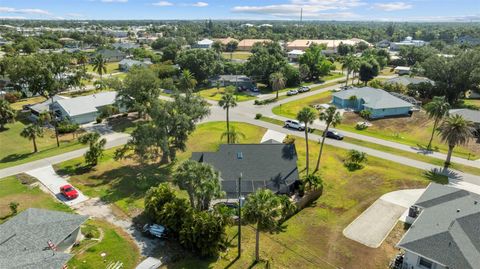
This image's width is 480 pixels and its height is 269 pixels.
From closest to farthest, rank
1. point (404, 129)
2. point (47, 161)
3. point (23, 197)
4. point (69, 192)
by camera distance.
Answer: point (69, 192)
point (23, 197)
point (47, 161)
point (404, 129)

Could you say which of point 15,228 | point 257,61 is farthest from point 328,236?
point 257,61

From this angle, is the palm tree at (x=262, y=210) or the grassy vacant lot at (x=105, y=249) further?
the grassy vacant lot at (x=105, y=249)

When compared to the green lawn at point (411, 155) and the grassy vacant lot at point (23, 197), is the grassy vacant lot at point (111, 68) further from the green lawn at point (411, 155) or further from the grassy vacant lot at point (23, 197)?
the green lawn at point (411, 155)

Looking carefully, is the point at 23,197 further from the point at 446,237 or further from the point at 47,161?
the point at 446,237

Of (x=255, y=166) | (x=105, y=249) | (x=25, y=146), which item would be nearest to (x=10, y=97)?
(x=25, y=146)

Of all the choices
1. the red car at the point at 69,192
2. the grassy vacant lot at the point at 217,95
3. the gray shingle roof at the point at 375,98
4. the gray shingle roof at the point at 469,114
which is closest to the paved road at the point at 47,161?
the red car at the point at 69,192

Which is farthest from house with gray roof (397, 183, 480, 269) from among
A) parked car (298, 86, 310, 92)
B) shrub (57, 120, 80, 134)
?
parked car (298, 86, 310, 92)

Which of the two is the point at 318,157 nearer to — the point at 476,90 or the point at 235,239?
the point at 235,239

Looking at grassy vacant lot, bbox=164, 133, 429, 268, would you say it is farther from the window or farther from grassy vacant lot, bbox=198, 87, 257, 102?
grassy vacant lot, bbox=198, 87, 257, 102
